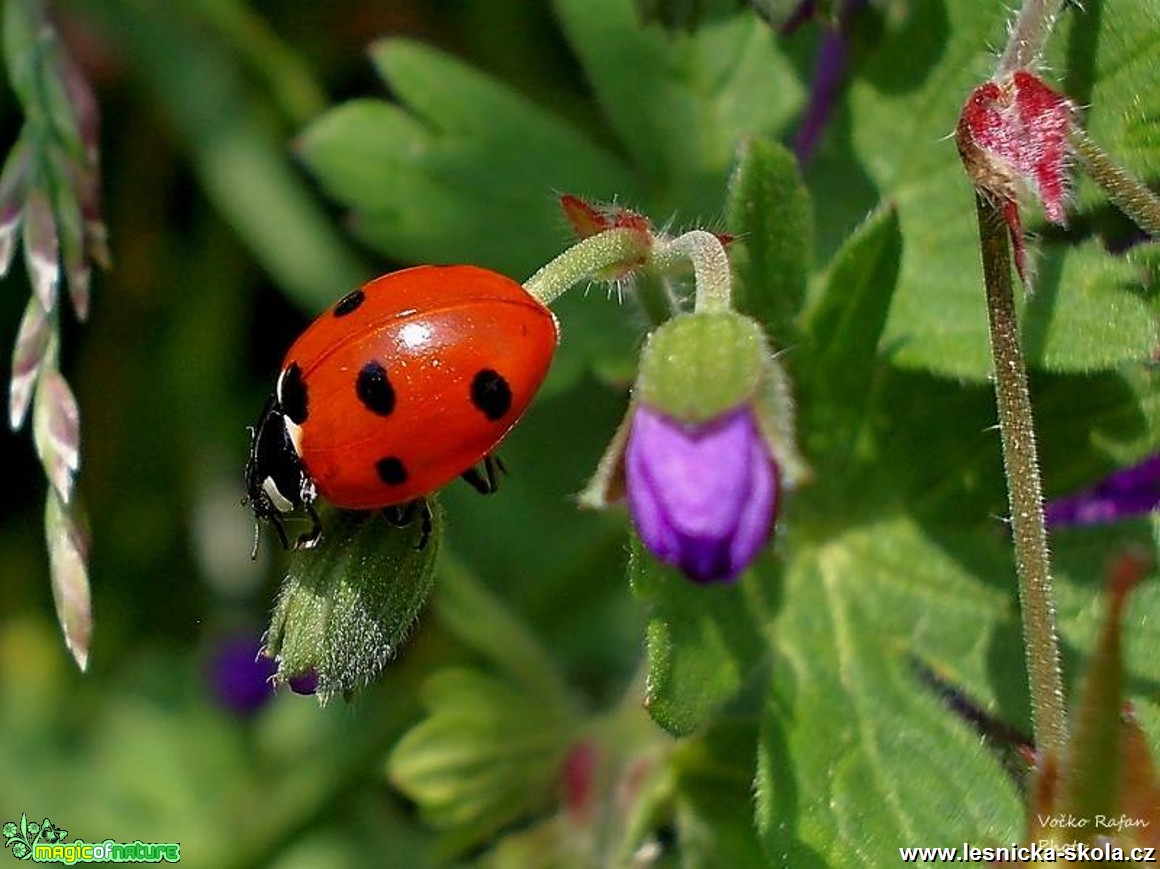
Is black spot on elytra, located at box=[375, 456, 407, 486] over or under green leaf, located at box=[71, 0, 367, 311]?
over

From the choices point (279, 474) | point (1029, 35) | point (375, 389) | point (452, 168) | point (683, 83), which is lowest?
point (279, 474)

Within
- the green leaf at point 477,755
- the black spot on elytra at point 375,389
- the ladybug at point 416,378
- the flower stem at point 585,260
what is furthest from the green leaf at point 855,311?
the green leaf at point 477,755

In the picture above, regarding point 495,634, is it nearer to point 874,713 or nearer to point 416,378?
point 874,713

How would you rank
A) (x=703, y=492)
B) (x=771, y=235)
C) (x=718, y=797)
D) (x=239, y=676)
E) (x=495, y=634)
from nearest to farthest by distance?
(x=703, y=492)
(x=771, y=235)
(x=718, y=797)
(x=495, y=634)
(x=239, y=676)

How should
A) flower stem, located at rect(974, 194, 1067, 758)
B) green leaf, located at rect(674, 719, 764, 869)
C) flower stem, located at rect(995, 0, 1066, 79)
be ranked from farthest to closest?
green leaf, located at rect(674, 719, 764, 869)
flower stem, located at rect(995, 0, 1066, 79)
flower stem, located at rect(974, 194, 1067, 758)

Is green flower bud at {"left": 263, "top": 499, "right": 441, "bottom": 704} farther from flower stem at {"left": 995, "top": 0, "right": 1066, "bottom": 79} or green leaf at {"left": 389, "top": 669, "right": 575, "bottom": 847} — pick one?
flower stem at {"left": 995, "top": 0, "right": 1066, "bottom": 79}

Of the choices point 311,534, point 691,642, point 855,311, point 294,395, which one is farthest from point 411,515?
point 855,311

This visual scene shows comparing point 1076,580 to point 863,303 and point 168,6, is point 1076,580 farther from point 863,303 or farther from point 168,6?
point 168,6

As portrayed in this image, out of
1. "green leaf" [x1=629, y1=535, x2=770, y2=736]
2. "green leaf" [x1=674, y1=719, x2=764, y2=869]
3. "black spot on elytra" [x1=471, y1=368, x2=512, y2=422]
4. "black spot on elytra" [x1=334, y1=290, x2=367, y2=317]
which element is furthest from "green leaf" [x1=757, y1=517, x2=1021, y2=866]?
"black spot on elytra" [x1=334, y1=290, x2=367, y2=317]

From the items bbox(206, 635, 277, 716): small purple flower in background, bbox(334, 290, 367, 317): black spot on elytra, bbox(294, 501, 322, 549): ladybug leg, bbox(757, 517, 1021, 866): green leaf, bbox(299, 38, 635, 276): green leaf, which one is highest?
bbox(334, 290, 367, 317): black spot on elytra
